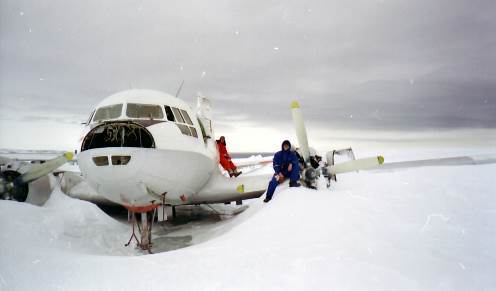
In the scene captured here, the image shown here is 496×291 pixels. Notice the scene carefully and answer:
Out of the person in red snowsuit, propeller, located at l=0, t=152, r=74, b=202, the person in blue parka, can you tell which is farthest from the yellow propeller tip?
Answer: the person in blue parka

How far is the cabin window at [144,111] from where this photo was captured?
643 cm

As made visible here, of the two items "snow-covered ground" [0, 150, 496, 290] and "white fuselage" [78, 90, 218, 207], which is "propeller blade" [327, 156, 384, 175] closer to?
"snow-covered ground" [0, 150, 496, 290]

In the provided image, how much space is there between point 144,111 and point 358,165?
637 cm

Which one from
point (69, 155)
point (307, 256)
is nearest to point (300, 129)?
point (307, 256)

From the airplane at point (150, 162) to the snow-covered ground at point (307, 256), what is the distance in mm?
1651

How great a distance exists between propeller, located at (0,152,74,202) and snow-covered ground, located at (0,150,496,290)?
249 cm

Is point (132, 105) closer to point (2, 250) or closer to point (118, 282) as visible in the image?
point (2, 250)

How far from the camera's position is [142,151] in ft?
17.7

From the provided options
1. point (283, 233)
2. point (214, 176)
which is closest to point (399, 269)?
point (283, 233)

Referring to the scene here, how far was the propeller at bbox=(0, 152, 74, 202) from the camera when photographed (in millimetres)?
7746

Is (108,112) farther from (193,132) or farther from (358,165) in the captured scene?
(358,165)

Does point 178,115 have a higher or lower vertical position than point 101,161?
higher

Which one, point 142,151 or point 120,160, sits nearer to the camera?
point 120,160

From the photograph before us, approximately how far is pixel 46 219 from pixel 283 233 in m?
5.66
